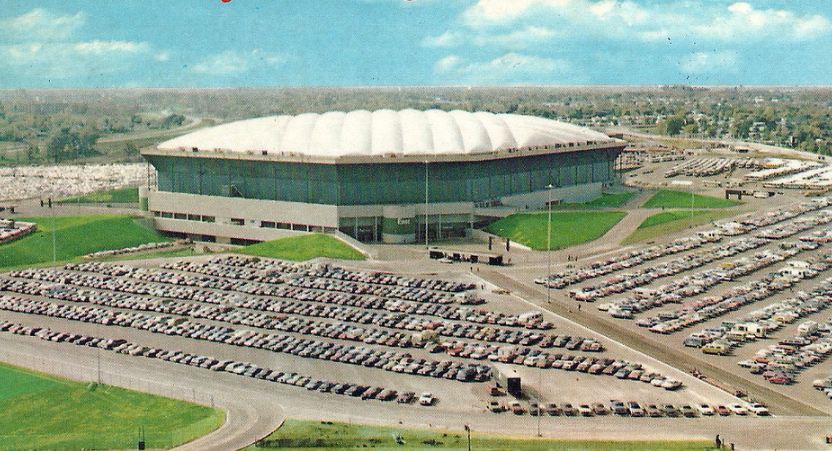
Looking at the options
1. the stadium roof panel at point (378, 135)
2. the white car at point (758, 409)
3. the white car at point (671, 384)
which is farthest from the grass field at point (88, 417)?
the stadium roof panel at point (378, 135)

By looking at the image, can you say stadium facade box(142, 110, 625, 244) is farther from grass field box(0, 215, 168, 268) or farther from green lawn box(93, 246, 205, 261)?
green lawn box(93, 246, 205, 261)

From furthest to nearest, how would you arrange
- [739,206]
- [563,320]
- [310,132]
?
[739,206] < [310,132] < [563,320]

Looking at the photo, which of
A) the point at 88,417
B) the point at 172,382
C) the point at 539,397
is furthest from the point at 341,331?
the point at 88,417

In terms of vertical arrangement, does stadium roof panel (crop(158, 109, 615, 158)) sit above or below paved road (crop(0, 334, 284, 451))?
above

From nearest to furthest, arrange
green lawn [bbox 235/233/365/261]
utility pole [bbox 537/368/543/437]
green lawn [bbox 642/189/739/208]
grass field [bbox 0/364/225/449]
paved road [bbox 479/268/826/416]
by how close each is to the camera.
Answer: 1. grass field [bbox 0/364/225/449]
2. utility pole [bbox 537/368/543/437]
3. paved road [bbox 479/268/826/416]
4. green lawn [bbox 235/233/365/261]
5. green lawn [bbox 642/189/739/208]

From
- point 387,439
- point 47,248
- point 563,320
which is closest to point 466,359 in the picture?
point 563,320

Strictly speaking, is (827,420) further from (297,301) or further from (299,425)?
(297,301)

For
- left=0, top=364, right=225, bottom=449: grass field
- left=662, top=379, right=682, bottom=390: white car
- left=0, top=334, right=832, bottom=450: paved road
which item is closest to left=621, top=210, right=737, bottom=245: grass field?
left=662, top=379, right=682, bottom=390: white car
